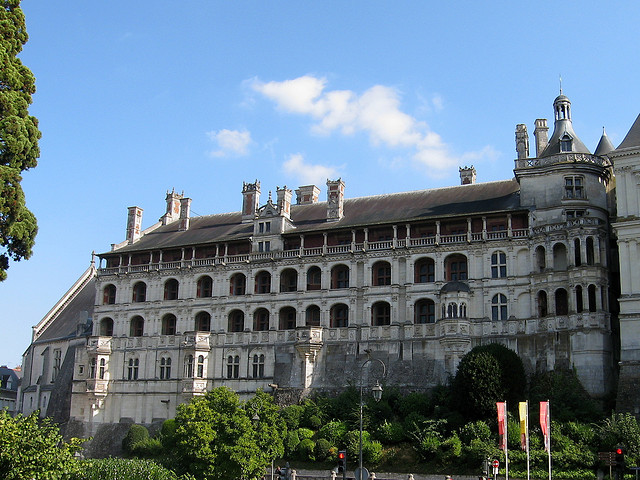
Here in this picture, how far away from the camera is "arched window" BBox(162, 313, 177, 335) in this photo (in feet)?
234

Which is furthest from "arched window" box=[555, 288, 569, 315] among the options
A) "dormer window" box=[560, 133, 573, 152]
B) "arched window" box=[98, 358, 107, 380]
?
"arched window" box=[98, 358, 107, 380]

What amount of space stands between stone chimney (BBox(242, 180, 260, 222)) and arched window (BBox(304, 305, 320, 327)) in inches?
441

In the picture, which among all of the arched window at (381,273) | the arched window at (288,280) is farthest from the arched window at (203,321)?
the arched window at (381,273)

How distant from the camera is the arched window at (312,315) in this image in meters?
65.6

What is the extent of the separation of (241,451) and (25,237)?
19701 millimetres

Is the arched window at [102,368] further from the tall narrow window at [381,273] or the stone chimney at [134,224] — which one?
the tall narrow window at [381,273]

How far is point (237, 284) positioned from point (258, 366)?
7654mm

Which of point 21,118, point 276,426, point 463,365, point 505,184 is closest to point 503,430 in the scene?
point 463,365

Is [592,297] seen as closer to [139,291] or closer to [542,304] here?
[542,304]

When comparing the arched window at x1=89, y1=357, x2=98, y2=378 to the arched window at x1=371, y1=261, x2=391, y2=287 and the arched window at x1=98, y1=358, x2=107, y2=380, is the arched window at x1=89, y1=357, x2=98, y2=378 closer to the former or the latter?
the arched window at x1=98, y1=358, x2=107, y2=380

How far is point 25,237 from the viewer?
32719 mm

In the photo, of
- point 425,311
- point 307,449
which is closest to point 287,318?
point 425,311

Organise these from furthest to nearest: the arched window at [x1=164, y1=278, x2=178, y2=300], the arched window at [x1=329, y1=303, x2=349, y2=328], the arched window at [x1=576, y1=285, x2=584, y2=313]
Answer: the arched window at [x1=164, y1=278, x2=178, y2=300], the arched window at [x1=329, y1=303, x2=349, y2=328], the arched window at [x1=576, y1=285, x2=584, y2=313]

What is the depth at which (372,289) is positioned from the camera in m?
63.3
